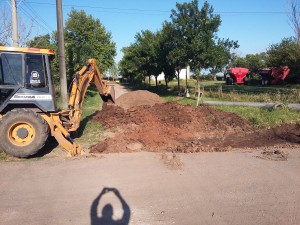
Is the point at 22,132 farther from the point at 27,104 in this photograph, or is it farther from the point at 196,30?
the point at 196,30

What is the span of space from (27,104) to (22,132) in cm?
76

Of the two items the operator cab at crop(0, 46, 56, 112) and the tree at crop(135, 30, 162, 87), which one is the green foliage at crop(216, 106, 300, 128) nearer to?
the operator cab at crop(0, 46, 56, 112)

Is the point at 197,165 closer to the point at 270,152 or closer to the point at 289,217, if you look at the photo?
the point at 270,152

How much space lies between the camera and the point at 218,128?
38.3 feet

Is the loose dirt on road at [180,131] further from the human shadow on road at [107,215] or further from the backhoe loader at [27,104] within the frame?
the human shadow on road at [107,215]

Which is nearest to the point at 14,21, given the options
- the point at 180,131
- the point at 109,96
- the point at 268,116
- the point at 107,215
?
the point at 109,96

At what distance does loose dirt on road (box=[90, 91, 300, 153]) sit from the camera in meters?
9.20

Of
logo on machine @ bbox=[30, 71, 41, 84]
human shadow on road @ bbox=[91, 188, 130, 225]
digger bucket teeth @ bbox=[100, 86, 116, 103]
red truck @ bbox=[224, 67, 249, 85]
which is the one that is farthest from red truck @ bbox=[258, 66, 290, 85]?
human shadow on road @ bbox=[91, 188, 130, 225]

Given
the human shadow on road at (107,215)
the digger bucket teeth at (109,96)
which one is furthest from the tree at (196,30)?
the human shadow on road at (107,215)

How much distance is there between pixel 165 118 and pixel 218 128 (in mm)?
2214

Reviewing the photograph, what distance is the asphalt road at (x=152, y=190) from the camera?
4.82 meters

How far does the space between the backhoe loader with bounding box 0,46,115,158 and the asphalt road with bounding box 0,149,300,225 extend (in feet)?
1.69

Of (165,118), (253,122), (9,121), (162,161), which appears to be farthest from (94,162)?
(253,122)

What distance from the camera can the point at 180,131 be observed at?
11.3m
